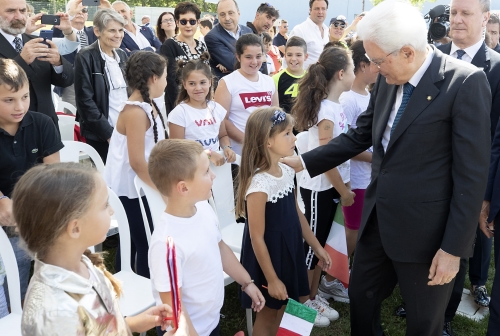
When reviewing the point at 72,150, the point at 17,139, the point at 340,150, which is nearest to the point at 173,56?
the point at 72,150

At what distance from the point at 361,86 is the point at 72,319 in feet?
8.66

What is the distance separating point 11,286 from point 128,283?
1.90 ft

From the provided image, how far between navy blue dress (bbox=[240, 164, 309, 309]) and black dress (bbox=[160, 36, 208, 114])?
8.68ft

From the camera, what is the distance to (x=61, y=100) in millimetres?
5910

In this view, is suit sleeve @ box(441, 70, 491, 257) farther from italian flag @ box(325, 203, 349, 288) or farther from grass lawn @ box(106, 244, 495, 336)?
grass lawn @ box(106, 244, 495, 336)

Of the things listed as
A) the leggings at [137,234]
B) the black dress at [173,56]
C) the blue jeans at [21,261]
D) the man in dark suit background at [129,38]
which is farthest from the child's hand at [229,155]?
the man in dark suit background at [129,38]

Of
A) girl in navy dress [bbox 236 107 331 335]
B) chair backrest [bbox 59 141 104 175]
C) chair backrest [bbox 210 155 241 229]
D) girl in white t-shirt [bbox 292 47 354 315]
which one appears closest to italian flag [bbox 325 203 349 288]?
girl in white t-shirt [bbox 292 47 354 315]

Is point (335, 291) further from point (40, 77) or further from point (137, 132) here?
point (40, 77)

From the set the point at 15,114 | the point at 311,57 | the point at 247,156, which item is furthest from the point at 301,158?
the point at 311,57

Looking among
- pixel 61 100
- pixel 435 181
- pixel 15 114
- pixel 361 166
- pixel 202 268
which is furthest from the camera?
pixel 61 100

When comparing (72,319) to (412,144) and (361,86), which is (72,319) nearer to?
(412,144)

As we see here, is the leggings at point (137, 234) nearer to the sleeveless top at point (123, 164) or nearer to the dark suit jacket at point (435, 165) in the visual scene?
the sleeveless top at point (123, 164)

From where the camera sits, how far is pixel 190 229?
1.85m

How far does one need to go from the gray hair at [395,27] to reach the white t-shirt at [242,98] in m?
1.93
